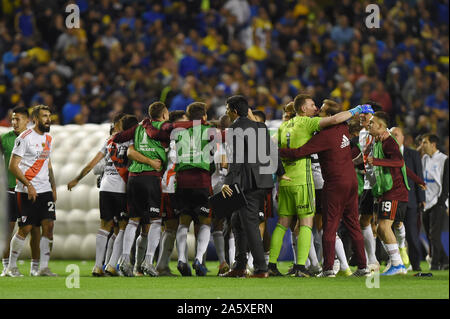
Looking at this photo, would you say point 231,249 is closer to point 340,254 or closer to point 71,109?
point 340,254

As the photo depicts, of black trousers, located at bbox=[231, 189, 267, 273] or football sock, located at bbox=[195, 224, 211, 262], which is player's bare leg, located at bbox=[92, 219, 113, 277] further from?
black trousers, located at bbox=[231, 189, 267, 273]

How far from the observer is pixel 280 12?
21.2 meters

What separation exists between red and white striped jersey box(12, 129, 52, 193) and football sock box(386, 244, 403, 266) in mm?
3988

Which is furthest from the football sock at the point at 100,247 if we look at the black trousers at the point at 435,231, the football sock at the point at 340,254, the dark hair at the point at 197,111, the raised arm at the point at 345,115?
the black trousers at the point at 435,231

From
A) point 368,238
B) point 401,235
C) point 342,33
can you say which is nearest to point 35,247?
point 368,238

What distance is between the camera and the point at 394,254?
10219mm

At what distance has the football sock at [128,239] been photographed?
33.8 feet

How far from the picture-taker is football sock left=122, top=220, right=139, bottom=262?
1030cm

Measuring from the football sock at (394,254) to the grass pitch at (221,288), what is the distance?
0.21 m

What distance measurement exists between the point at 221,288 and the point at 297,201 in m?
1.69

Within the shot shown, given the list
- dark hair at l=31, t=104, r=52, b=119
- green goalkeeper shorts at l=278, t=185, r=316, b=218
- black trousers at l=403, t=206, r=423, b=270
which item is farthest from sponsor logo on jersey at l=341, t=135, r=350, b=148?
dark hair at l=31, t=104, r=52, b=119

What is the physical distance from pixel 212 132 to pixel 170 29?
422 inches
